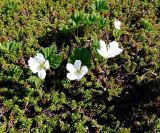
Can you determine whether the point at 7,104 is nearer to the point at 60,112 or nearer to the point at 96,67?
the point at 60,112

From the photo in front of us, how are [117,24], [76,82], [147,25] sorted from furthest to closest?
[147,25], [117,24], [76,82]

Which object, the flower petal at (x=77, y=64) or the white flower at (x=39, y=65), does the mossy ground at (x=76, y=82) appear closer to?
the white flower at (x=39, y=65)

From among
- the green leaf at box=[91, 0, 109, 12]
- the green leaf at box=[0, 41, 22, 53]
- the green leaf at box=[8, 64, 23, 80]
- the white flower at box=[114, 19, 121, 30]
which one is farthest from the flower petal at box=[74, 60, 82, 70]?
the green leaf at box=[91, 0, 109, 12]

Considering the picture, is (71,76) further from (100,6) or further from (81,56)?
(100,6)

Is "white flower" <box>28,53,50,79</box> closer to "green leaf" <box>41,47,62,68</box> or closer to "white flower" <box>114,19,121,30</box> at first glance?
"green leaf" <box>41,47,62,68</box>

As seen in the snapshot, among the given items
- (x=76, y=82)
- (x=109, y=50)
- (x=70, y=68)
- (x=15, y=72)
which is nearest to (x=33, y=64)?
(x=15, y=72)

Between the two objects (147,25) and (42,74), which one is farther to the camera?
(147,25)

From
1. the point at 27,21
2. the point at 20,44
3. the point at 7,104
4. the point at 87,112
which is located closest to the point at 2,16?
the point at 27,21
